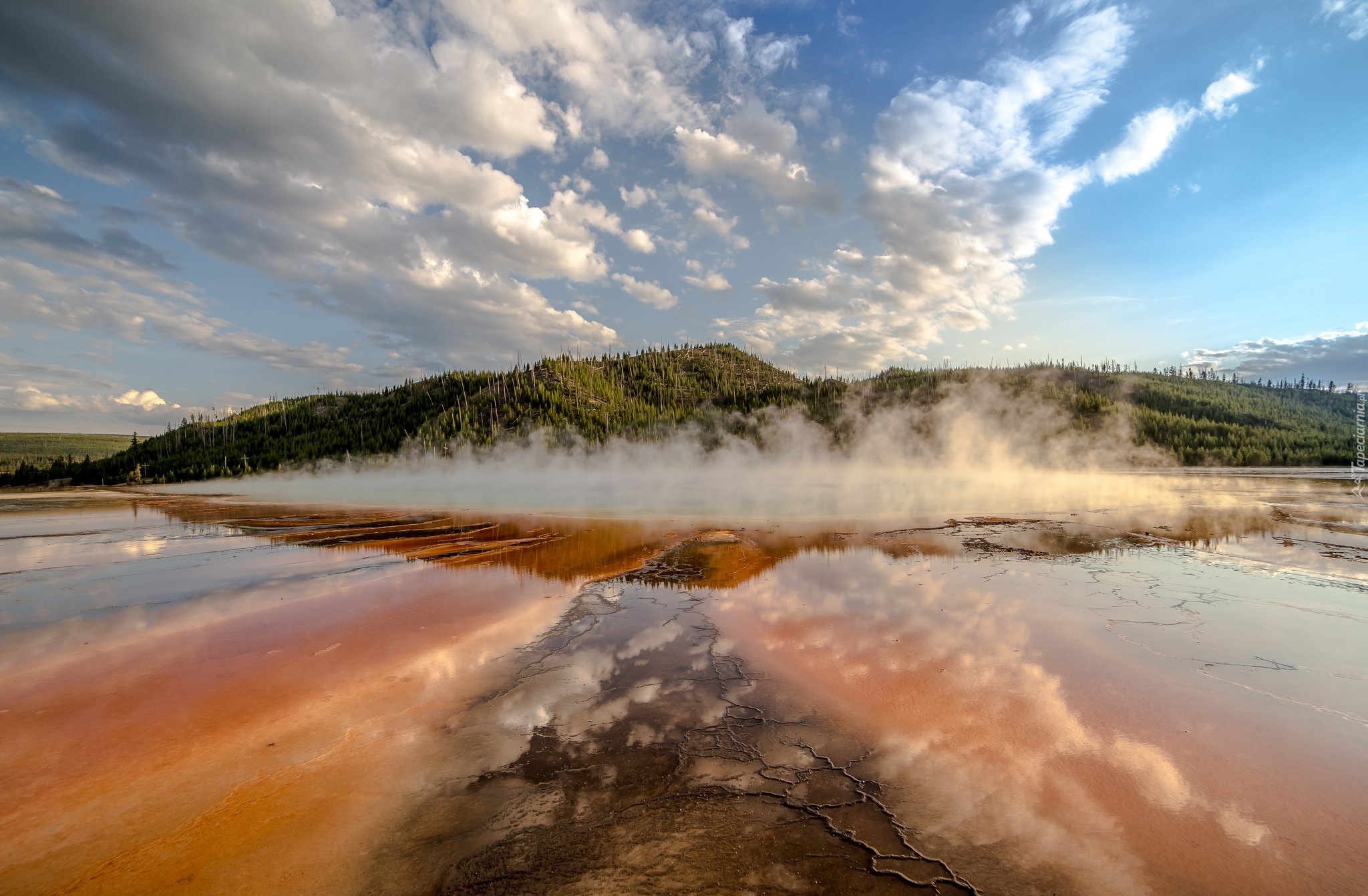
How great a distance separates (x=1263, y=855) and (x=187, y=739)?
1039cm

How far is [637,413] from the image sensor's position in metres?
103

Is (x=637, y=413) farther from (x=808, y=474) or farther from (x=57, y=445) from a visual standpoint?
(x=57, y=445)

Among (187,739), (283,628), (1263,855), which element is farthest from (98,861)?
(1263,855)

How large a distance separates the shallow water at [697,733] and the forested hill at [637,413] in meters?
80.5

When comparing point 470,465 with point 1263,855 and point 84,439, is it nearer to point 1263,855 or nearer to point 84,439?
point 1263,855

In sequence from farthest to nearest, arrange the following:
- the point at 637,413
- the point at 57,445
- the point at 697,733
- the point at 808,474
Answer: the point at 57,445 → the point at 637,413 → the point at 808,474 → the point at 697,733

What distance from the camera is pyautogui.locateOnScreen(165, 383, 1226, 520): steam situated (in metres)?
32.4

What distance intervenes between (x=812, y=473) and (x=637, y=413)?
4600 centimetres

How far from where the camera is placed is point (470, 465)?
8012 cm

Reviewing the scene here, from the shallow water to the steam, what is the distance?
49.0 feet

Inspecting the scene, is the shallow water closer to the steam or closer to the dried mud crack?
the dried mud crack

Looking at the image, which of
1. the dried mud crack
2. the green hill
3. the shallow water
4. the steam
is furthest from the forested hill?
the dried mud crack

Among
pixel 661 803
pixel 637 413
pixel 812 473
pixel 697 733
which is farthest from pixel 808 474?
pixel 661 803

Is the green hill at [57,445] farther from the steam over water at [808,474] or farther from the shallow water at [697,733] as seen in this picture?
the shallow water at [697,733]
